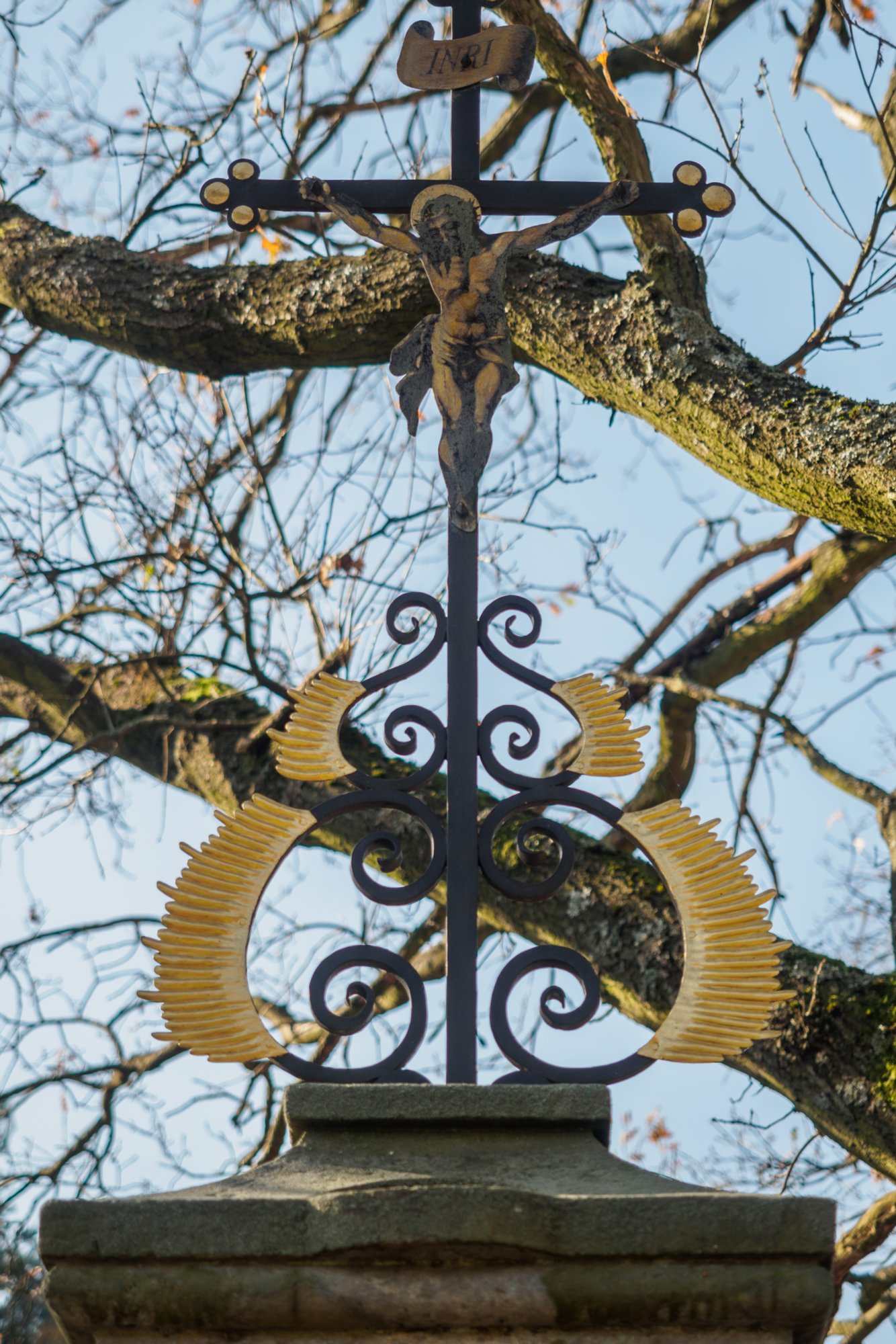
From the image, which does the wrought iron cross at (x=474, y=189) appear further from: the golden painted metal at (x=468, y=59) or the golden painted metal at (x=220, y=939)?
the golden painted metal at (x=220, y=939)

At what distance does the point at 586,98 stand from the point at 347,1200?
10.6ft

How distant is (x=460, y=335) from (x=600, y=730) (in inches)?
30.0

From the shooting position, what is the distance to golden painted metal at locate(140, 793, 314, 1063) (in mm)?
2268

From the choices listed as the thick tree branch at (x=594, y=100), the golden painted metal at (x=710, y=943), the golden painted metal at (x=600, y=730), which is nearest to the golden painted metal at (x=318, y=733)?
the golden painted metal at (x=600, y=730)

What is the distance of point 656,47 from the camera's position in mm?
5410

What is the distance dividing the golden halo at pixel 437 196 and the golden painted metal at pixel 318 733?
0.89 meters

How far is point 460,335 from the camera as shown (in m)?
2.75

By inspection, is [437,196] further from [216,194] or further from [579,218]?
[216,194]

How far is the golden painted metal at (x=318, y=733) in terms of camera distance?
2.50 metres

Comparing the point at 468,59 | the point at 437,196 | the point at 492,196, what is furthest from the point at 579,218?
the point at 468,59

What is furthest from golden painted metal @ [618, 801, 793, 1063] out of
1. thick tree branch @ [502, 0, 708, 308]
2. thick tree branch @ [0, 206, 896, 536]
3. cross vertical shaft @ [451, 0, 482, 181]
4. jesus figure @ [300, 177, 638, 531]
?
thick tree branch @ [502, 0, 708, 308]

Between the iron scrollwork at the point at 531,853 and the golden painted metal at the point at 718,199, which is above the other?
the golden painted metal at the point at 718,199

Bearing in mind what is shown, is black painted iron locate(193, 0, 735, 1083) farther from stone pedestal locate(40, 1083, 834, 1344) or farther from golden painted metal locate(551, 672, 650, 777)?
stone pedestal locate(40, 1083, 834, 1344)

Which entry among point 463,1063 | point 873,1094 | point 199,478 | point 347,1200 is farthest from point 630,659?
point 347,1200
